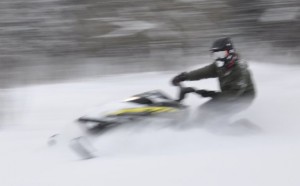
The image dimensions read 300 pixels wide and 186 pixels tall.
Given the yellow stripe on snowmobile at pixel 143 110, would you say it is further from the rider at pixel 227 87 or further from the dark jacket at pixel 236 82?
the dark jacket at pixel 236 82

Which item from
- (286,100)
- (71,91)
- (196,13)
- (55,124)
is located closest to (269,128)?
(286,100)

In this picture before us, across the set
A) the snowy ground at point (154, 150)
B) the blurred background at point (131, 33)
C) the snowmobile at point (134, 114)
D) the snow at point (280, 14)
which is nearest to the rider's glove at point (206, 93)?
the snowmobile at point (134, 114)

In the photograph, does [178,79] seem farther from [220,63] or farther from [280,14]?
[280,14]

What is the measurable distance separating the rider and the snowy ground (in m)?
0.30

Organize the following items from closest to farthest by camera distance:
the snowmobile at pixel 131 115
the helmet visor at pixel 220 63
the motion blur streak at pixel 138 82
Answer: the motion blur streak at pixel 138 82 < the snowmobile at pixel 131 115 < the helmet visor at pixel 220 63

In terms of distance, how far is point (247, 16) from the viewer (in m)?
11.2

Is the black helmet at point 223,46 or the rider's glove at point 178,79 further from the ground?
the black helmet at point 223,46

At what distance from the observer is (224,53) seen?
17.3ft

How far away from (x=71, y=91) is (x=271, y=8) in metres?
5.65

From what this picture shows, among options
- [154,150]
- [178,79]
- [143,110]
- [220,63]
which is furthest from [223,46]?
[154,150]

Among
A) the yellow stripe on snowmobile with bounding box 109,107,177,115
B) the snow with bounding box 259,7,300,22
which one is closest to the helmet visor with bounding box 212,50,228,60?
the yellow stripe on snowmobile with bounding box 109,107,177,115

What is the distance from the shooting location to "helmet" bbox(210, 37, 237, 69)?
5262mm

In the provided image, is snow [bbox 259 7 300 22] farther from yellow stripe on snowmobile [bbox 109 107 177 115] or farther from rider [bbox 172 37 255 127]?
→ yellow stripe on snowmobile [bbox 109 107 177 115]

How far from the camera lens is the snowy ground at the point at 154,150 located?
3.96 meters
